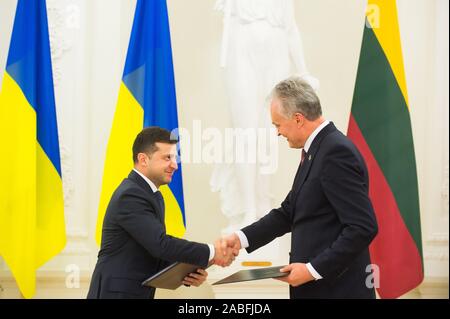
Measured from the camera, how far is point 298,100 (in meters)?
2.72

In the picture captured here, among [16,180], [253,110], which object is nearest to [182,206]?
[253,110]

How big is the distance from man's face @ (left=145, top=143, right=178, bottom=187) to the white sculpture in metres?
1.72

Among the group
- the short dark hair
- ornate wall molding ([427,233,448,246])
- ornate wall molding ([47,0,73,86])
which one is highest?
ornate wall molding ([47,0,73,86])

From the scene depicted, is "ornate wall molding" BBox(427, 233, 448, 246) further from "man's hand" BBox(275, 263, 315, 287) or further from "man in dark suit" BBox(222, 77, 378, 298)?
"man's hand" BBox(275, 263, 315, 287)

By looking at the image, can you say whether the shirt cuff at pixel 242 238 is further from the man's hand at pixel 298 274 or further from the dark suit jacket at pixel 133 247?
the man's hand at pixel 298 274

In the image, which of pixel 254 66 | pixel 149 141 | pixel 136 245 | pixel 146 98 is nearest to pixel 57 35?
pixel 146 98

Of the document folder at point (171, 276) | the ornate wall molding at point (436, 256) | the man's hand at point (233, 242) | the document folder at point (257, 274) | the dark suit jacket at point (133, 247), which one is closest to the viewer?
the document folder at point (257, 274)

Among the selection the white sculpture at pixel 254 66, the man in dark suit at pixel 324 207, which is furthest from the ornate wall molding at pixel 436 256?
the man in dark suit at pixel 324 207

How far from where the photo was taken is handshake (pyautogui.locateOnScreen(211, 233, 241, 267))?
3076 millimetres

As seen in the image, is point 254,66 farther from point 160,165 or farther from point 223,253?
point 223,253

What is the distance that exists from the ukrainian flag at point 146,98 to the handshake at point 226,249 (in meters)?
1.44

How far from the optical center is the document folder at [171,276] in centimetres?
269

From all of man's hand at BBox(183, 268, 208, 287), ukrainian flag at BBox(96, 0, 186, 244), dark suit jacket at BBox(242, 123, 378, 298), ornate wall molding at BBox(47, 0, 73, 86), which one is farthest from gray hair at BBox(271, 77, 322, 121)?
ornate wall molding at BBox(47, 0, 73, 86)

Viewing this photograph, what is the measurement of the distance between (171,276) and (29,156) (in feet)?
6.82
